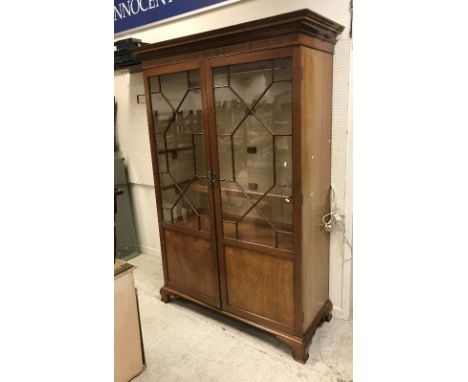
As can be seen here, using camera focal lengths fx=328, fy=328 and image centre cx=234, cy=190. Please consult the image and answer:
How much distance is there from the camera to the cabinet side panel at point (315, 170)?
1649 millimetres

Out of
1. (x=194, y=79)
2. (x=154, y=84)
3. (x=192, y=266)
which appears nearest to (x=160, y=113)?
(x=154, y=84)

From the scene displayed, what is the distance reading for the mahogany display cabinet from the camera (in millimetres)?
1651

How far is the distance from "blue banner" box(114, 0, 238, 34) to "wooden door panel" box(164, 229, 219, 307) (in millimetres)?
1603

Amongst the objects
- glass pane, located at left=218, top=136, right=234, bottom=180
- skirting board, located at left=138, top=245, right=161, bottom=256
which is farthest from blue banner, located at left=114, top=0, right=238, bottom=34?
skirting board, located at left=138, top=245, right=161, bottom=256

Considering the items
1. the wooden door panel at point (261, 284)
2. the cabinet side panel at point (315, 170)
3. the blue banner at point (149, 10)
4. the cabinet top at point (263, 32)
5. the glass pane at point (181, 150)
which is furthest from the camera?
the blue banner at point (149, 10)

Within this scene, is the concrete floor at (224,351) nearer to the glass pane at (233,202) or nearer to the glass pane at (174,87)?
the glass pane at (233,202)

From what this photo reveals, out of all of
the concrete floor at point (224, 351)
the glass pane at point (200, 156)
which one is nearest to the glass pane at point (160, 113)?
the glass pane at point (200, 156)

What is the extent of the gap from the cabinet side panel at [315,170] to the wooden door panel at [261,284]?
105 mm

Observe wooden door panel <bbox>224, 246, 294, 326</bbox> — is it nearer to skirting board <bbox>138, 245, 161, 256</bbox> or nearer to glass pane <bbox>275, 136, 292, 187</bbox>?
glass pane <bbox>275, 136, 292, 187</bbox>

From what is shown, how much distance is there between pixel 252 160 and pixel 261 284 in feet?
2.45

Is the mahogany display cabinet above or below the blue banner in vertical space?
below

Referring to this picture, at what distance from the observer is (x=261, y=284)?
1.95 meters
